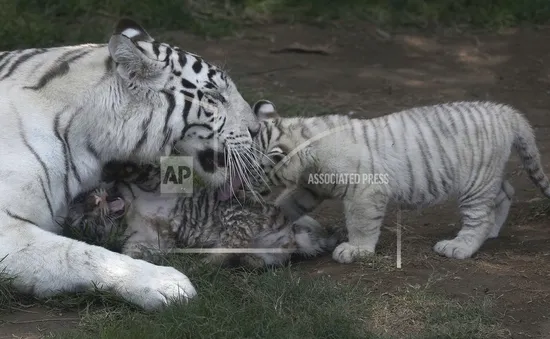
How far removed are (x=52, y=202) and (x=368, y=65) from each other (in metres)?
3.51

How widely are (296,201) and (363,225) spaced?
0.33m

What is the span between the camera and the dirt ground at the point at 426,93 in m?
3.49

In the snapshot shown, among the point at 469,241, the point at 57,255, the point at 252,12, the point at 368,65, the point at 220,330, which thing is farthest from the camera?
the point at 252,12

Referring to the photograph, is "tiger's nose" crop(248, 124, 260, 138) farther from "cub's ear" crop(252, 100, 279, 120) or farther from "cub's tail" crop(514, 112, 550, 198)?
"cub's tail" crop(514, 112, 550, 198)

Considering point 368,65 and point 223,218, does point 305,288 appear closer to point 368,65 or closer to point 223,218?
point 223,218

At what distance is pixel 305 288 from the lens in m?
3.36

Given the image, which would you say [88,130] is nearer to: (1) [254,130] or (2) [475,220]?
(1) [254,130]

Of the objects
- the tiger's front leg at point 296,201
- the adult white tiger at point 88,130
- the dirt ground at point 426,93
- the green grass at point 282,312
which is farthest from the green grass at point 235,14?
the green grass at point 282,312

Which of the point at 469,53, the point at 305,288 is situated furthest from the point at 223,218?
the point at 469,53

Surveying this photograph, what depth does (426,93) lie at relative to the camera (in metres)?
6.16

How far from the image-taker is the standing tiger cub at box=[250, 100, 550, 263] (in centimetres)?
382

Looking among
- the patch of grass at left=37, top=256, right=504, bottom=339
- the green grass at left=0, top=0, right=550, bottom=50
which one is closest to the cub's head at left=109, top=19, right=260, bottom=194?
the patch of grass at left=37, top=256, right=504, bottom=339

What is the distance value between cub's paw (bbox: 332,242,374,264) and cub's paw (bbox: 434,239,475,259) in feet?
0.90

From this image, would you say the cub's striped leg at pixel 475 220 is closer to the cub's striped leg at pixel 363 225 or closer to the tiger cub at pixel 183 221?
the cub's striped leg at pixel 363 225
